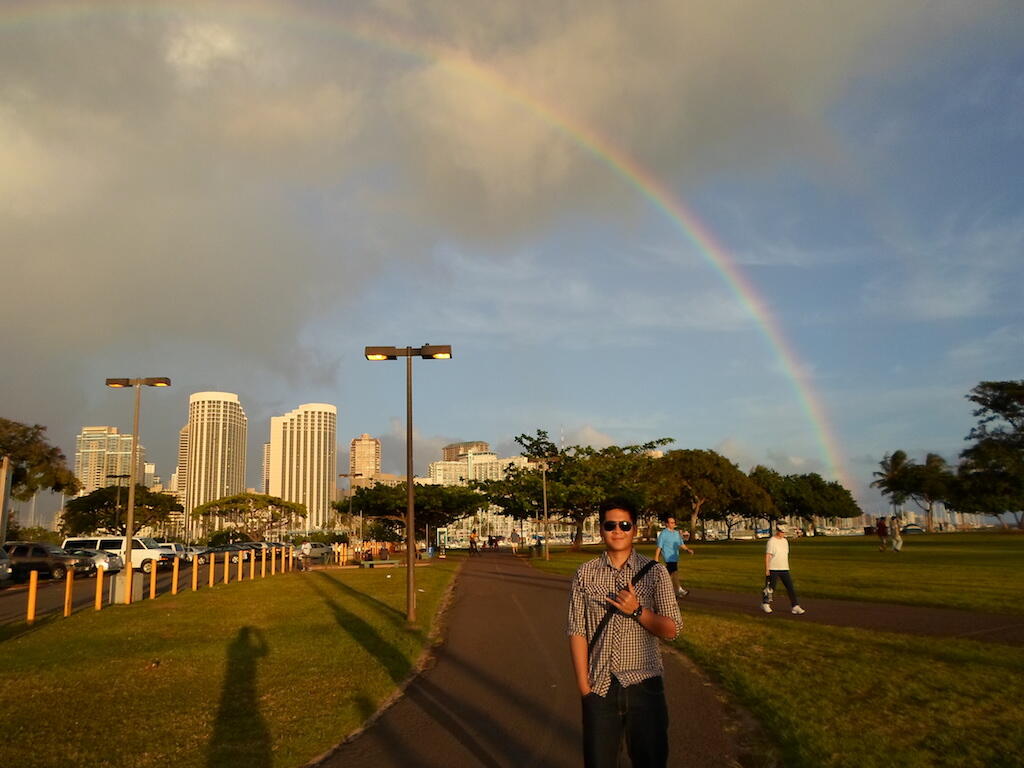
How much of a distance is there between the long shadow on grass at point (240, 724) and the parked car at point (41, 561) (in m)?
26.0

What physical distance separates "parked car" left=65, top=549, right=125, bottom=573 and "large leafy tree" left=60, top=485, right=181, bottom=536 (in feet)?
89.0

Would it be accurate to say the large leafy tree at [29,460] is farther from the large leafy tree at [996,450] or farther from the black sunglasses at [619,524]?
the large leafy tree at [996,450]

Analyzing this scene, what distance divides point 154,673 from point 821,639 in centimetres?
916

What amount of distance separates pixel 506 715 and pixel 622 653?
4.19 meters

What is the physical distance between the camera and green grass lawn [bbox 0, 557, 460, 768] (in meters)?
6.46

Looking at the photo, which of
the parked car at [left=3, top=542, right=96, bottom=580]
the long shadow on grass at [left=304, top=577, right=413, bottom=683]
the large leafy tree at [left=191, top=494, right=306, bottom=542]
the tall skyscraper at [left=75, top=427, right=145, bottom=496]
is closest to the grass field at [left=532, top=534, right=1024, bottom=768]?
the long shadow on grass at [left=304, top=577, right=413, bottom=683]

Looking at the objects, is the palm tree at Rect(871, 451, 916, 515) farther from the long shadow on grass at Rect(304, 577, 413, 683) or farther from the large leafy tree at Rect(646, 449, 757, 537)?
the long shadow on grass at Rect(304, 577, 413, 683)

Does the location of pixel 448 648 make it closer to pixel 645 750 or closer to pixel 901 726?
pixel 901 726

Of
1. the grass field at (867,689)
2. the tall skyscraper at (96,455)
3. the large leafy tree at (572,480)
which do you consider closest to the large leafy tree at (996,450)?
the large leafy tree at (572,480)

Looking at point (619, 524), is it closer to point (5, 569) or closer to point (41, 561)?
point (5, 569)

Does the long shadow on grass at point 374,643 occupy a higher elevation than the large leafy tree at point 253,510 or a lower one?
lower

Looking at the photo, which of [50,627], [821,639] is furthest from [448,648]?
[50,627]

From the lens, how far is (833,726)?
640cm

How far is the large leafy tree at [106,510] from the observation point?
63.7 meters
